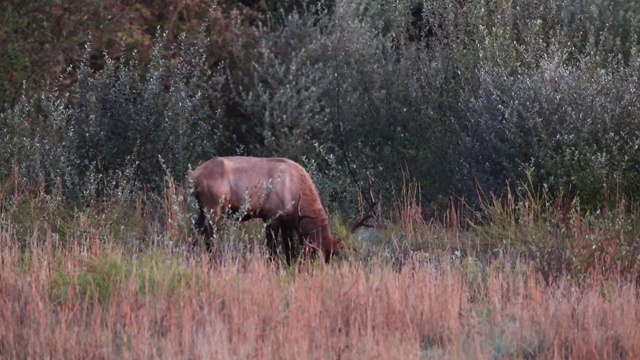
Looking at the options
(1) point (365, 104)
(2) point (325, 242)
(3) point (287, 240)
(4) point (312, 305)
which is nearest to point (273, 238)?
(3) point (287, 240)

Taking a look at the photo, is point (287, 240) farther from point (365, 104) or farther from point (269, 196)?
→ point (365, 104)

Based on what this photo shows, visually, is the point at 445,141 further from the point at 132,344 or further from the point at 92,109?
the point at 132,344

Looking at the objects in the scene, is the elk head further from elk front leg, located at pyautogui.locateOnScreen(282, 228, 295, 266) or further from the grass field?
the grass field

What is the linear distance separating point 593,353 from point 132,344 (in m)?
2.91

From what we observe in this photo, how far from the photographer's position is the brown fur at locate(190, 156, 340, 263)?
1032 centimetres

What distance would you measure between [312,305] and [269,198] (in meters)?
3.02

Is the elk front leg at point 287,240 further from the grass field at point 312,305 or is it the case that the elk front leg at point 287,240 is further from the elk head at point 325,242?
the grass field at point 312,305

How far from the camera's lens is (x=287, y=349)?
6812mm

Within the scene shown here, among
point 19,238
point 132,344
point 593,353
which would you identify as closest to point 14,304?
point 132,344

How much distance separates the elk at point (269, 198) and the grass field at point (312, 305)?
0.45 meters

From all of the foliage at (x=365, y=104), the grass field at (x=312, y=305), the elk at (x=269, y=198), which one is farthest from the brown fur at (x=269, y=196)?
the foliage at (x=365, y=104)

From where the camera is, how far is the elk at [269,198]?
1030 cm

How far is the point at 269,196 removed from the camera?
1052 cm

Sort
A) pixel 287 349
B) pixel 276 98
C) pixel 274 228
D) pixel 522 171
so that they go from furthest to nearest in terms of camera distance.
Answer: pixel 276 98 < pixel 522 171 < pixel 274 228 < pixel 287 349
